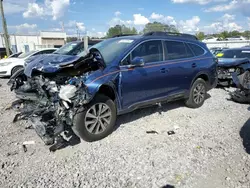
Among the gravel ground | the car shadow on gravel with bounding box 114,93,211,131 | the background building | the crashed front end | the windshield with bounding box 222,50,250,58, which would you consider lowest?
the gravel ground

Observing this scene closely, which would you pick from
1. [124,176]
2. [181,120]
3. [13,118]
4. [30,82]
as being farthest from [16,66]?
[124,176]

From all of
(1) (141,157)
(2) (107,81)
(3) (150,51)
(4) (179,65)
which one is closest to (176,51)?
(4) (179,65)

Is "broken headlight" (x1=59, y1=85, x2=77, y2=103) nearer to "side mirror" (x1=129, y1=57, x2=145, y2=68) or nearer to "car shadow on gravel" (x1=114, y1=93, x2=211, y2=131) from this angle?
"side mirror" (x1=129, y1=57, x2=145, y2=68)

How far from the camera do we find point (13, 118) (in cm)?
521

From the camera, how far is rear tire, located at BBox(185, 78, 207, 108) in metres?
5.94

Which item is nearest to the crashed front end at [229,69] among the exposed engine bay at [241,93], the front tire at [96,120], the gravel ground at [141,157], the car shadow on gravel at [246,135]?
the exposed engine bay at [241,93]

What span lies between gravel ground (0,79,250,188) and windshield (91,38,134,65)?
1.53 metres

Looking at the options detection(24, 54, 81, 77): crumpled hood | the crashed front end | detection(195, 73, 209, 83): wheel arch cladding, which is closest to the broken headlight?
detection(24, 54, 81, 77): crumpled hood

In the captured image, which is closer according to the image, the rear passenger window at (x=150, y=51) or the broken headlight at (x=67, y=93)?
the broken headlight at (x=67, y=93)

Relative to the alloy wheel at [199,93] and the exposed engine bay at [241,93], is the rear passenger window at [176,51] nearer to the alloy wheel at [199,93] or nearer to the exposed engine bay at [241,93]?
the alloy wheel at [199,93]

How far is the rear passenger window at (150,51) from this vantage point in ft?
15.1

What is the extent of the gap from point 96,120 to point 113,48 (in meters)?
1.70

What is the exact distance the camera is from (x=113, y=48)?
4.79 m

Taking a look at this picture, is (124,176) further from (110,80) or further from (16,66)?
(16,66)
